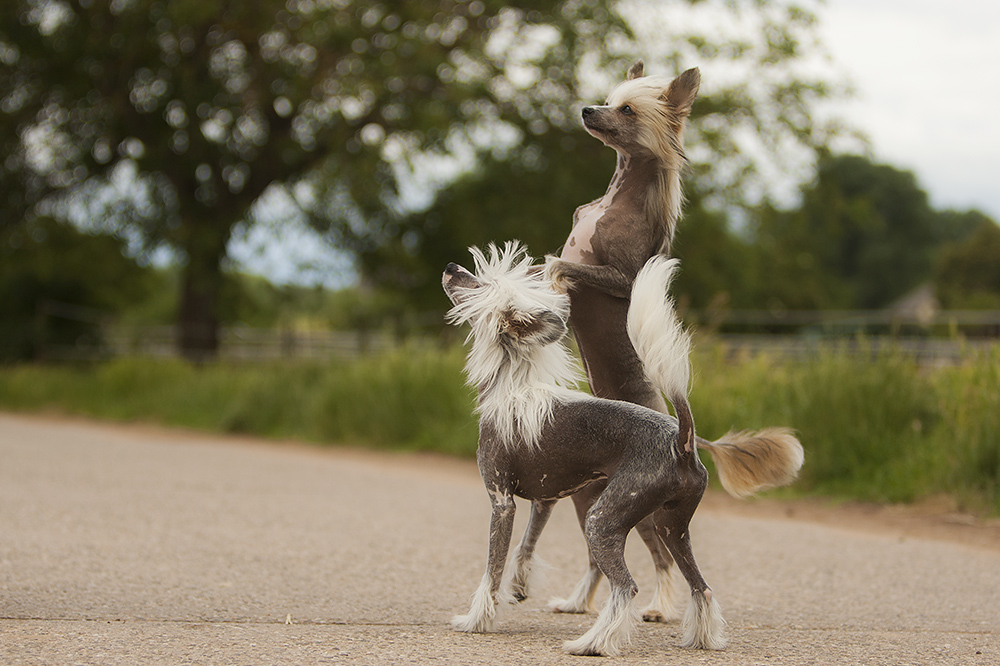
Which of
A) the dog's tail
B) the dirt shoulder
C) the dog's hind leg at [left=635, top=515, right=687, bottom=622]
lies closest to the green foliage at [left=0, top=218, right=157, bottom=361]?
the dirt shoulder

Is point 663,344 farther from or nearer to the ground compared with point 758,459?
farther from the ground

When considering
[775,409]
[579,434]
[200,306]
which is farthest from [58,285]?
[579,434]

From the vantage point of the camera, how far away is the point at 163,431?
1475 cm

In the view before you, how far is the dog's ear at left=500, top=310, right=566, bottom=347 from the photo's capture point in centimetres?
349

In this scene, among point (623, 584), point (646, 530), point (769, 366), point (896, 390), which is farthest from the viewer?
point (769, 366)

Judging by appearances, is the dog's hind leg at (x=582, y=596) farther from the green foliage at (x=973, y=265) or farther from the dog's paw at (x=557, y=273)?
the green foliage at (x=973, y=265)

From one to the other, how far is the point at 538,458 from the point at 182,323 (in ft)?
62.6

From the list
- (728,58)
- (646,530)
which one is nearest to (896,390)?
(646,530)

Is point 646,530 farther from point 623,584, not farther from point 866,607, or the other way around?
point 866,607

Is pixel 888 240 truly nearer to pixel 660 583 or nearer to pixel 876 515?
pixel 876 515

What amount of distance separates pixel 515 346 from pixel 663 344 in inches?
22.0

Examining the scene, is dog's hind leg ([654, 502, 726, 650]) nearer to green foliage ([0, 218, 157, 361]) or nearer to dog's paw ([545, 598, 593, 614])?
dog's paw ([545, 598, 593, 614])

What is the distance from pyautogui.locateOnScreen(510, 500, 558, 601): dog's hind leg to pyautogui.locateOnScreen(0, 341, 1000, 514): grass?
4297mm

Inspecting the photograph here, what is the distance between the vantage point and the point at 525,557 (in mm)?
3938
